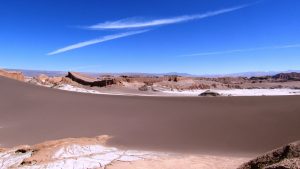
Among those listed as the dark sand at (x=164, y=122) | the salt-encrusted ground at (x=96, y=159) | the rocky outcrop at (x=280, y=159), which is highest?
the rocky outcrop at (x=280, y=159)

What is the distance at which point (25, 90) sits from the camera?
74.0 ft

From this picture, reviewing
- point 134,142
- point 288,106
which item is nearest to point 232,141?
point 134,142

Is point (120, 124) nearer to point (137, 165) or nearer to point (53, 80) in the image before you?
point (137, 165)

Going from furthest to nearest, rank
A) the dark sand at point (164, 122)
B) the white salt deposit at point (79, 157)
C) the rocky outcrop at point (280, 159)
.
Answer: the dark sand at point (164, 122) < the white salt deposit at point (79, 157) < the rocky outcrop at point (280, 159)

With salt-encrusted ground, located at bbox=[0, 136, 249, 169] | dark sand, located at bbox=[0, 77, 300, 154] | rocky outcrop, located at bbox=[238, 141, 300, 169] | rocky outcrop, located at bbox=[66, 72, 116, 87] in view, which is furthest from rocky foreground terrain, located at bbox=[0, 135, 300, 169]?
rocky outcrop, located at bbox=[66, 72, 116, 87]

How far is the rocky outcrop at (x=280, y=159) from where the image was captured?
490cm

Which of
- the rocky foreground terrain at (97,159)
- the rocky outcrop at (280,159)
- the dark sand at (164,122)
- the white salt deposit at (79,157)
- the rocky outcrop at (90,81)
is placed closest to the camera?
the rocky outcrop at (280,159)

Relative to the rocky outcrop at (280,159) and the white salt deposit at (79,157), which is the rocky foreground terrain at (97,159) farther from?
the rocky outcrop at (280,159)

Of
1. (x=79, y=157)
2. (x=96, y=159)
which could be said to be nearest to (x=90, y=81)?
(x=79, y=157)

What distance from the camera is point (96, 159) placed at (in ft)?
30.1

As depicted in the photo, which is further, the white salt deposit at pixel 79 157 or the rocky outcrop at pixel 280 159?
the white salt deposit at pixel 79 157

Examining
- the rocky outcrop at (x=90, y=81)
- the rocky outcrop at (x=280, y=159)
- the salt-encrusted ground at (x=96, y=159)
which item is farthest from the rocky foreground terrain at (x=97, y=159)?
the rocky outcrop at (x=90, y=81)

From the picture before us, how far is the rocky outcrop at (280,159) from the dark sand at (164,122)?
170 inches

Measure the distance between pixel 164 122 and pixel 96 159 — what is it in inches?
207
